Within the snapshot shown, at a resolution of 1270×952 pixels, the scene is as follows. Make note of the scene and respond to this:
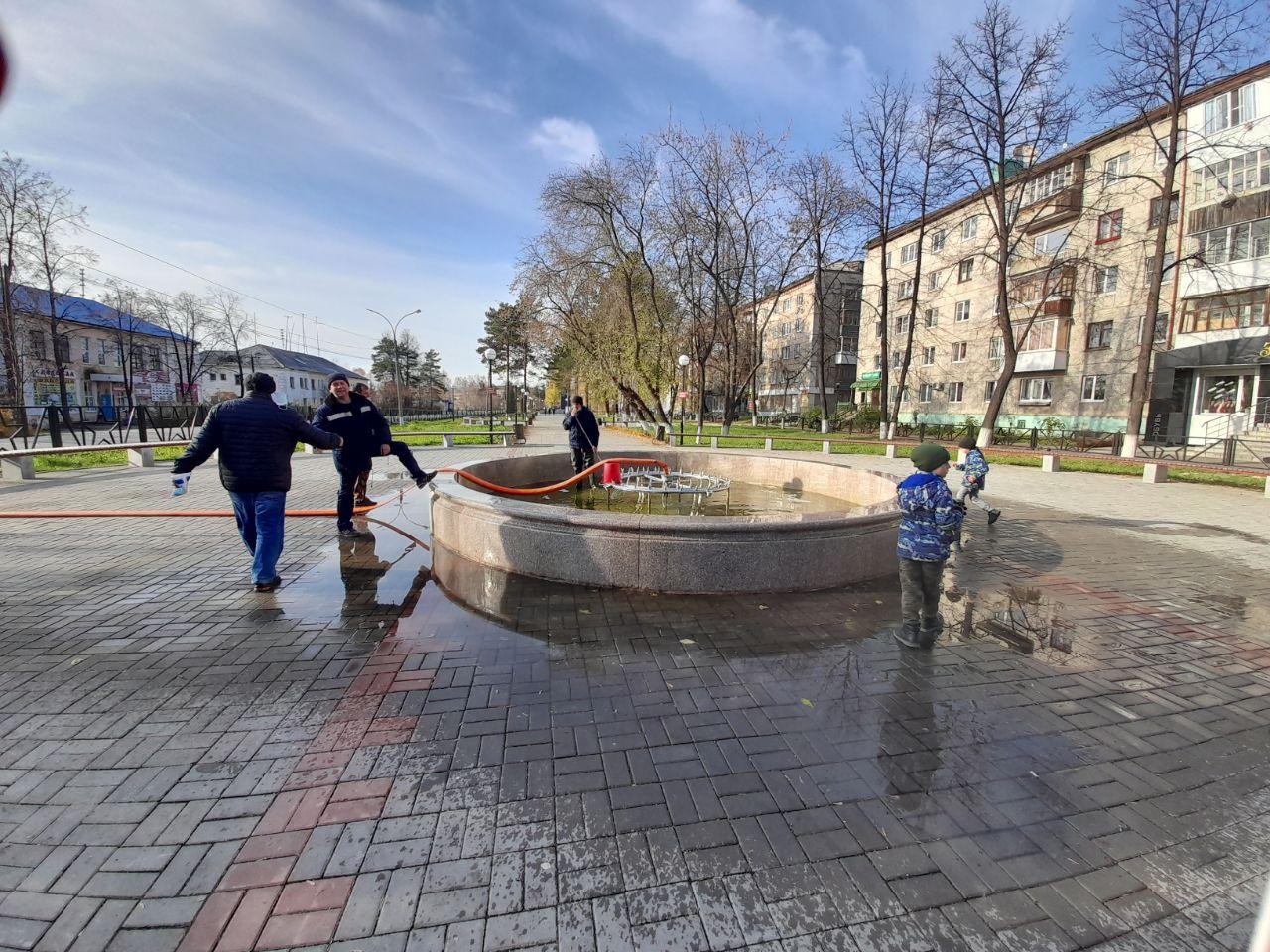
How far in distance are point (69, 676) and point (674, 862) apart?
163 inches

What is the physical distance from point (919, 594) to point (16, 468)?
1855 cm

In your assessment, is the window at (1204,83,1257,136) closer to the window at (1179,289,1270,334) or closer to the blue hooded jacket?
the window at (1179,289,1270,334)

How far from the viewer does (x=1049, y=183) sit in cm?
3172

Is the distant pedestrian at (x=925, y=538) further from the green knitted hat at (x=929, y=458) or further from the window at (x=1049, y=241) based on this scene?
the window at (x=1049, y=241)

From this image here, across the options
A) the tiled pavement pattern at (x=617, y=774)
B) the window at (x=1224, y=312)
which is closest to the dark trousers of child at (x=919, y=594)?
the tiled pavement pattern at (x=617, y=774)

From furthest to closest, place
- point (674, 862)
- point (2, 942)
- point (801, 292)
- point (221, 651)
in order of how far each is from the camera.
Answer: point (801, 292)
point (221, 651)
point (674, 862)
point (2, 942)

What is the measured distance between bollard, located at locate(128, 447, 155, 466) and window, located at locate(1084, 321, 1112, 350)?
41.7m

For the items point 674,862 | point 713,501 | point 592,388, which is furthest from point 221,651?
point 592,388

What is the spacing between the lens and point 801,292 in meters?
58.3

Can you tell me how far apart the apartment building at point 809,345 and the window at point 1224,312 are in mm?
25936

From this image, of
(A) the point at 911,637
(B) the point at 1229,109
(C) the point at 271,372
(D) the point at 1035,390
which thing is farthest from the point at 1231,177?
(C) the point at 271,372

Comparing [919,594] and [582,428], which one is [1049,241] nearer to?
[582,428]

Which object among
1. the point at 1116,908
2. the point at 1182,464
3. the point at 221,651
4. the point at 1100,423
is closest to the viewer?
the point at 1116,908

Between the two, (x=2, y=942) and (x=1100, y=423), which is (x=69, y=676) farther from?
(x=1100, y=423)
